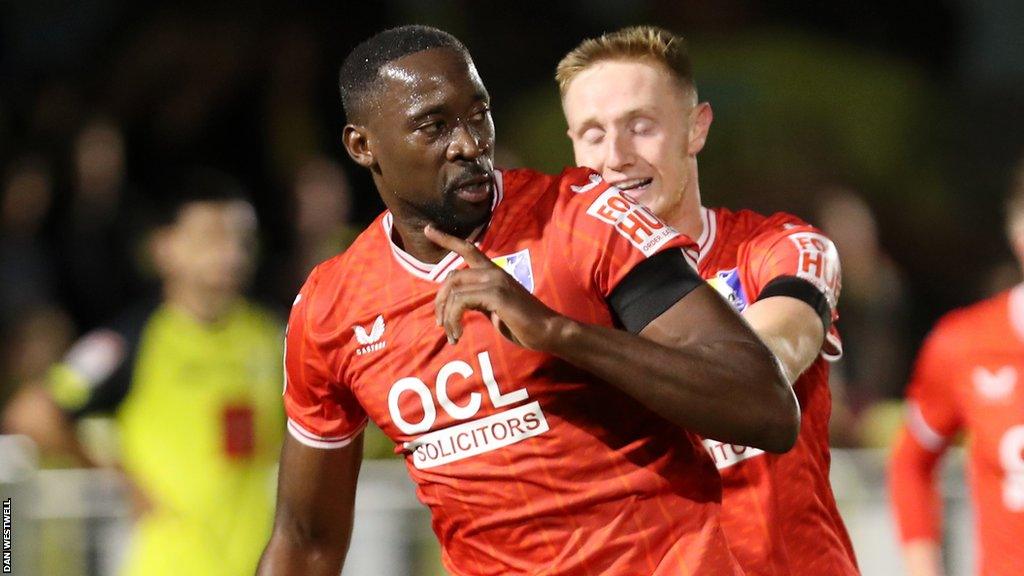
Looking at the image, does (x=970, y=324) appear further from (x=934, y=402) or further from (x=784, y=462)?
(x=784, y=462)

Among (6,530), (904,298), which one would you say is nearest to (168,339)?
(6,530)

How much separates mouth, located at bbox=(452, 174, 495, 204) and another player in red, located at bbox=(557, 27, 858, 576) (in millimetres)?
629

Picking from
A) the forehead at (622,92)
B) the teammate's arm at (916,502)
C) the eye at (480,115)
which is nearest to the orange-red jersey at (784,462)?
the forehead at (622,92)

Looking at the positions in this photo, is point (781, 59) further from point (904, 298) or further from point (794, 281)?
point (794, 281)

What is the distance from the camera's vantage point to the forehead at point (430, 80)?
2896 mm

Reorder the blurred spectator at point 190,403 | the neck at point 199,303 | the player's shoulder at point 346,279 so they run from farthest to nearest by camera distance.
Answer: the neck at point 199,303, the blurred spectator at point 190,403, the player's shoulder at point 346,279

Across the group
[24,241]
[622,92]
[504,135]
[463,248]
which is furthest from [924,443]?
[504,135]

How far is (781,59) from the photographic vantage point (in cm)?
979

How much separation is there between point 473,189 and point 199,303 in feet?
13.2

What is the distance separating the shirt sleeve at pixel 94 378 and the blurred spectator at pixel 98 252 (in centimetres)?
146

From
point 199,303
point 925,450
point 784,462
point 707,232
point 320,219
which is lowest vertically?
point 925,450

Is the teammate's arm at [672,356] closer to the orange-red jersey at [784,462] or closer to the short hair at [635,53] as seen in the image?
the orange-red jersey at [784,462]

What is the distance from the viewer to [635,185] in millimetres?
3576

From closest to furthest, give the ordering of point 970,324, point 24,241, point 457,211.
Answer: point 457,211
point 970,324
point 24,241
